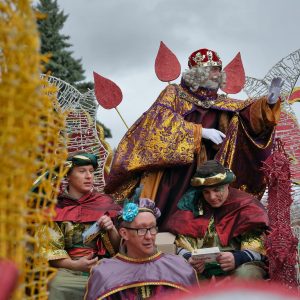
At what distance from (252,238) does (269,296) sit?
10.9ft

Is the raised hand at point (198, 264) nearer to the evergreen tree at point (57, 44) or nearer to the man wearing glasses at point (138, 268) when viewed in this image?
the man wearing glasses at point (138, 268)

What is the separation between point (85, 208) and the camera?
197 inches

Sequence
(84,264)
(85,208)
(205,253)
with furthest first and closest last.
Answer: (85,208) < (84,264) < (205,253)

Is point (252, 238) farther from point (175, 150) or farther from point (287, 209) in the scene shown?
point (175, 150)

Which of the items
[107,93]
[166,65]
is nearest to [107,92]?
[107,93]

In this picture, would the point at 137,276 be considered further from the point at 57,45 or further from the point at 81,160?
the point at 57,45

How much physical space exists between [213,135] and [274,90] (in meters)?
0.65

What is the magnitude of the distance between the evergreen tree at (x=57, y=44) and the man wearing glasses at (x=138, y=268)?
1425 centimetres

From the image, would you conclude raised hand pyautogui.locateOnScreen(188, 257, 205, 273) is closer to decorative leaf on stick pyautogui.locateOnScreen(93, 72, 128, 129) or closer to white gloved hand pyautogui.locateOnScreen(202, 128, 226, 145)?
white gloved hand pyautogui.locateOnScreen(202, 128, 226, 145)

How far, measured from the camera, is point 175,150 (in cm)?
552

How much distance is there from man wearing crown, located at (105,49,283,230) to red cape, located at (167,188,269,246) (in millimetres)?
694

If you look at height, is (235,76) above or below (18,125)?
above

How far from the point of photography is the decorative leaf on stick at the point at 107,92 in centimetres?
688

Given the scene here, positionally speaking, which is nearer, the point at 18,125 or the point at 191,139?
the point at 18,125
